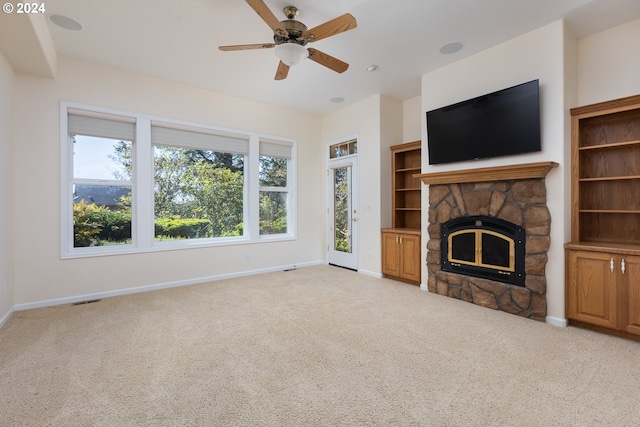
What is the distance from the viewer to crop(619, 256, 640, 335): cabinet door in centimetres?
254

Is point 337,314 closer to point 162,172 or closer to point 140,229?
point 140,229

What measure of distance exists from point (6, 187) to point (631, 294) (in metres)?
6.14

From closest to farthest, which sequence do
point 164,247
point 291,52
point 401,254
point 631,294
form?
point 631,294 < point 291,52 < point 164,247 < point 401,254

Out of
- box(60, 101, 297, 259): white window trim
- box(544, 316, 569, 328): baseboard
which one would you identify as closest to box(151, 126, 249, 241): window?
box(60, 101, 297, 259): white window trim

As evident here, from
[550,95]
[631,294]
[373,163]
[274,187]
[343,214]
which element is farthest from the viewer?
[343,214]

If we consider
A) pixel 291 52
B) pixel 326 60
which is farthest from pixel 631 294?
pixel 291 52

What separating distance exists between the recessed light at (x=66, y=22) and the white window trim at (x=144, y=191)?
3.22 ft

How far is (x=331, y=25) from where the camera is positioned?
8.04 feet

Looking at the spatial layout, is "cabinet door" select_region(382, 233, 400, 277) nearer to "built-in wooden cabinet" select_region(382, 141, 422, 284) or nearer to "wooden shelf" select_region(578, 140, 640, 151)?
"built-in wooden cabinet" select_region(382, 141, 422, 284)

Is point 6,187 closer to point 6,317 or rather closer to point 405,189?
point 6,317

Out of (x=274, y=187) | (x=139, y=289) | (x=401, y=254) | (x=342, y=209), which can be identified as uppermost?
(x=274, y=187)

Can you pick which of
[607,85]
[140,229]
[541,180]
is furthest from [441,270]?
[140,229]

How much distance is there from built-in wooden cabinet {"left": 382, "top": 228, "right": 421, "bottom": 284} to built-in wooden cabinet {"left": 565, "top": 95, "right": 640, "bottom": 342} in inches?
69.8

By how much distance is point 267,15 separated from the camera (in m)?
2.30
